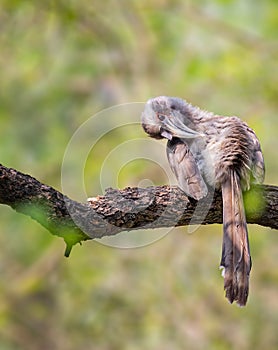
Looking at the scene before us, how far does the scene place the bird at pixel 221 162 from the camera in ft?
12.5

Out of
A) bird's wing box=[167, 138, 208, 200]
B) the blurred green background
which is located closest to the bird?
bird's wing box=[167, 138, 208, 200]

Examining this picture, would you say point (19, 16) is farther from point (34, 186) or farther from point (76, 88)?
point (34, 186)

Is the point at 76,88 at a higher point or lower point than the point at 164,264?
higher

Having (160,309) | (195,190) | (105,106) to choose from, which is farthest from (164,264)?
(195,190)

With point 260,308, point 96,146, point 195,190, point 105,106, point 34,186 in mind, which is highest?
point 105,106

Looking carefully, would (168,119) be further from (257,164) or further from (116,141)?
(116,141)

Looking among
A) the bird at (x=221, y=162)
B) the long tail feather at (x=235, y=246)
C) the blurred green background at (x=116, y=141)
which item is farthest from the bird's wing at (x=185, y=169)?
the blurred green background at (x=116, y=141)

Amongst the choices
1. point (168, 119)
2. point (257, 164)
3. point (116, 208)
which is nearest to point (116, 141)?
point (168, 119)

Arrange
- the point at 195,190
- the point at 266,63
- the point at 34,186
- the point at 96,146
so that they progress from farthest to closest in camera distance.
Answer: the point at 96,146
the point at 266,63
the point at 195,190
the point at 34,186

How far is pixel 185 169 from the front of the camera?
4176mm

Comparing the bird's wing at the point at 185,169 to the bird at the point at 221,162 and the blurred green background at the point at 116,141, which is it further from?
the blurred green background at the point at 116,141

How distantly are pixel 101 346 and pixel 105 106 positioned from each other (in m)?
3.09

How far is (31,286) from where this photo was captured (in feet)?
32.3

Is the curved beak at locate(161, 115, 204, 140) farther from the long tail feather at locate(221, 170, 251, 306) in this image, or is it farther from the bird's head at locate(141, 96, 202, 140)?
the long tail feather at locate(221, 170, 251, 306)
